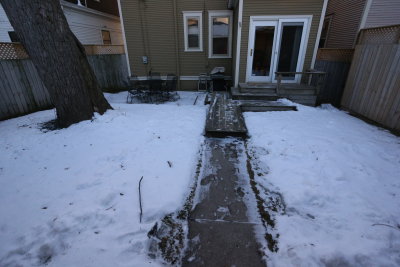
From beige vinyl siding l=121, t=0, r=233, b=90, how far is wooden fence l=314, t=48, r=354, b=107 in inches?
144

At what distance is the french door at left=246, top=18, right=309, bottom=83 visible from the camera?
630cm

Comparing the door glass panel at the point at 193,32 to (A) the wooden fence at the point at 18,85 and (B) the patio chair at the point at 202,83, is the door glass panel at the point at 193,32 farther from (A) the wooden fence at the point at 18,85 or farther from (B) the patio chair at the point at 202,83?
(A) the wooden fence at the point at 18,85

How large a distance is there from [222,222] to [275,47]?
6.33 metres

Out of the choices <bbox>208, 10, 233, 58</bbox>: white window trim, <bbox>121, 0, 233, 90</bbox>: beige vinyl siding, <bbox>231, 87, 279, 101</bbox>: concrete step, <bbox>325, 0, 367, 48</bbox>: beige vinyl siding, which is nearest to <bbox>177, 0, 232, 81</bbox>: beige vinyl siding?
<bbox>121, 0, 233, 90</bbox>: beige vinyl siding

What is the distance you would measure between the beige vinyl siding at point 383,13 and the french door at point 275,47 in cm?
212

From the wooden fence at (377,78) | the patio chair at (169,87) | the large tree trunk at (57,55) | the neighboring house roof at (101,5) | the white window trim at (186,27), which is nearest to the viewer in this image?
the large tree trunk at (57,55)

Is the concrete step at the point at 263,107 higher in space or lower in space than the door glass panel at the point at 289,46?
lower

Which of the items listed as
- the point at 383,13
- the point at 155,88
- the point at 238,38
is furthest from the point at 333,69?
the point at 155,88

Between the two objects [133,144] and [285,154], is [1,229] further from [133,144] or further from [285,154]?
[285,154]

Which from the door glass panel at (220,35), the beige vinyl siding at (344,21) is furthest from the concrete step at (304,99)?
the door glass panel at (220,35)

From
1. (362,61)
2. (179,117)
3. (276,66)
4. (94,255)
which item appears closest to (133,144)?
(179,117)

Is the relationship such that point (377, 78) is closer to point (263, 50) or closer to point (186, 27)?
point (263, 50)

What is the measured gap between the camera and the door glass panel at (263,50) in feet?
21.2

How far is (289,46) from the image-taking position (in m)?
6.56
